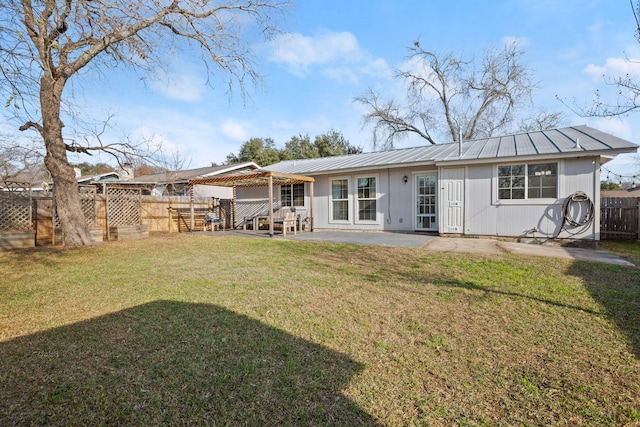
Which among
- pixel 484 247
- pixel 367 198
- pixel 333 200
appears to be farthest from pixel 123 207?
pixel 484 247

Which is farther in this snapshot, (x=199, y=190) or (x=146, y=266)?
(x=199, y=190)

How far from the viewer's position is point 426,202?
10.5m

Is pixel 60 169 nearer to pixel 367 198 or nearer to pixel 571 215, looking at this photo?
pixel 367 198

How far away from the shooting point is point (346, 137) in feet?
106

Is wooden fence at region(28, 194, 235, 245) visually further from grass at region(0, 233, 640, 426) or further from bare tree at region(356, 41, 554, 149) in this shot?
bare tree at region(356, 41, 554, 149)

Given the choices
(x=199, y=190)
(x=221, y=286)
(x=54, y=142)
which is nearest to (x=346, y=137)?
(x=199, y=190)

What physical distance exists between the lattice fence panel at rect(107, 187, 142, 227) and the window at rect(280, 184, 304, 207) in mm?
5568

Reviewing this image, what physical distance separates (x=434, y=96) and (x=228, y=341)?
1045 inches

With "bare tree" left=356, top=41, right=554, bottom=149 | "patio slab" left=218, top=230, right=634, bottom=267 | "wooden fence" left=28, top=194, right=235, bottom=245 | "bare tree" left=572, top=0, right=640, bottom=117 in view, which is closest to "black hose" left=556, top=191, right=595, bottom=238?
"patio slab" left=218, top=230, right=634, bottom=267

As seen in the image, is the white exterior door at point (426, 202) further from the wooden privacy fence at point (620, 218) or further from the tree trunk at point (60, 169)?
the tree trunk at point (60, 169)

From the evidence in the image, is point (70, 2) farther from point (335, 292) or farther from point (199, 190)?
point (199, 190)

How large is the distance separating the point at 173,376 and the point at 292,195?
36.7 ft

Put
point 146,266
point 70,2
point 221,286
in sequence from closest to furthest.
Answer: point 221,286 < point 70,2 < point 146,266

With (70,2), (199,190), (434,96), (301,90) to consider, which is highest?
(434,96)
